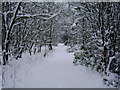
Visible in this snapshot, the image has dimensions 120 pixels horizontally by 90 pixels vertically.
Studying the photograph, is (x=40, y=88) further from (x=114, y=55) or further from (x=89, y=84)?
(x=114, y=55)

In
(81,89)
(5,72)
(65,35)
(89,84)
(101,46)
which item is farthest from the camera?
(65,35)

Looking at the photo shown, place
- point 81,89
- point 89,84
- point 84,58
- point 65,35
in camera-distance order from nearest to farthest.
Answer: point 81,89 < point 89,84 < point 84,58 < point 65,35

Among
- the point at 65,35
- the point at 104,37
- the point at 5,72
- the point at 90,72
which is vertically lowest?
the point at 65,35

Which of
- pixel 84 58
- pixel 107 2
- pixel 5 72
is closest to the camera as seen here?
pixel 5 72

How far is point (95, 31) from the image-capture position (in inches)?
388

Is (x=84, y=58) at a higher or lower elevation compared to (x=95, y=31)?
lower

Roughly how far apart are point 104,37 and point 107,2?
1557 millimetres

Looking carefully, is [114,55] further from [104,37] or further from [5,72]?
[5,72]

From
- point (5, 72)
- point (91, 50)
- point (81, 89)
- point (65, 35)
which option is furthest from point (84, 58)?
point (65, 35)

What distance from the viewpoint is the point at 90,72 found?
29.7ft

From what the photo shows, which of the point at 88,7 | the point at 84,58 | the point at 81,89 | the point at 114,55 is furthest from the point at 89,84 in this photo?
the point at 88,7

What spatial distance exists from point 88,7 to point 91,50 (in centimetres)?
259

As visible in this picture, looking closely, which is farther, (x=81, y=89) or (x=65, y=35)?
(x=65, y=35)

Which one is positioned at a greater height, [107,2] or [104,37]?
[107,2]
